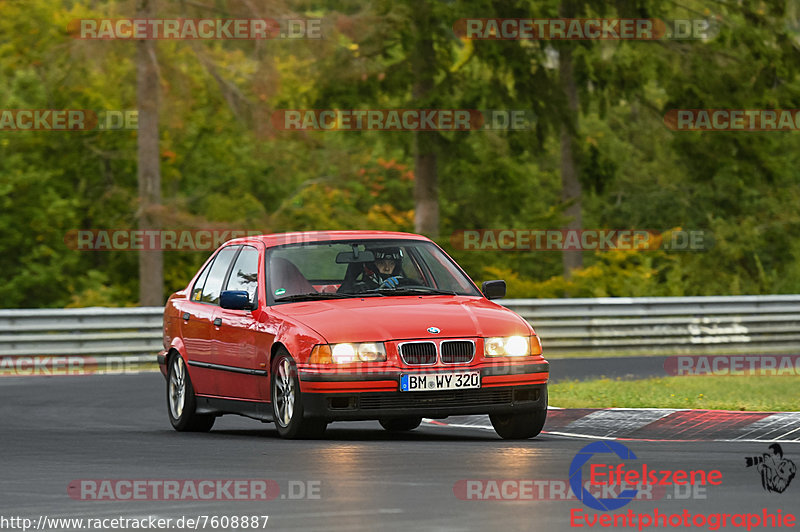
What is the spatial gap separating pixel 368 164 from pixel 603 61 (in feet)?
49.2

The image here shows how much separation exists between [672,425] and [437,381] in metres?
2.27

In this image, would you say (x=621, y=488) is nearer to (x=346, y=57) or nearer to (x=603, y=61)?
(x=346, y=57)

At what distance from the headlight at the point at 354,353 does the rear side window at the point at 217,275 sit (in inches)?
97.0

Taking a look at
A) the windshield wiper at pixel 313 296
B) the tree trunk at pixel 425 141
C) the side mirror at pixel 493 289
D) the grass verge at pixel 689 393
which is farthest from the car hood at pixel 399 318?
the tree trunk at pixel 425 141

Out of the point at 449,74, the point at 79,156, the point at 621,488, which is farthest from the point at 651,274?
the point at 621,488

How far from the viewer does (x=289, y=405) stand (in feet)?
40.9

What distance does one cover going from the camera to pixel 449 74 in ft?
124

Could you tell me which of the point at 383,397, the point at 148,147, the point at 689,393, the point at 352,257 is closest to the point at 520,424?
the point at 383,397

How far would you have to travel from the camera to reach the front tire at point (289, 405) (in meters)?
12.2

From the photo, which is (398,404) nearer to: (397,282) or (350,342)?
(350,342)

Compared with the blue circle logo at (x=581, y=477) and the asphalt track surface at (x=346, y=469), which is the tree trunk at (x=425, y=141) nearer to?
Result: the asphalt track surface at (x=346, y=469)

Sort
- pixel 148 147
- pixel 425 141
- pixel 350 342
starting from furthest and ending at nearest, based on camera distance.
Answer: pixel 425 141 → pixel 148 147 → pixel 350 342

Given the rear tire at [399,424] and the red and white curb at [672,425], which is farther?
the rear tire at [399,424]

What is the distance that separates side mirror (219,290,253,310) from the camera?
43.0 ft
